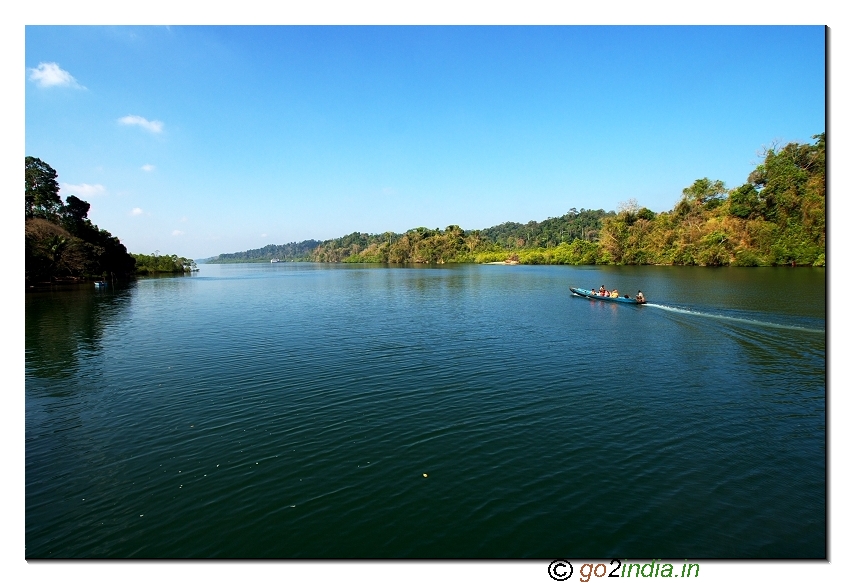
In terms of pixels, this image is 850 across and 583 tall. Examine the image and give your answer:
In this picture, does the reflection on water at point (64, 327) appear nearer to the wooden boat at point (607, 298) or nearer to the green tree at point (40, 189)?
the green tree at point (40, 189)

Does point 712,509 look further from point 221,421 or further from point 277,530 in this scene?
point 221,421

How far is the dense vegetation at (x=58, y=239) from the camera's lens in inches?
2566

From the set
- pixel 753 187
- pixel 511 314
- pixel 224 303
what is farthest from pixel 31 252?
pixel 753 187

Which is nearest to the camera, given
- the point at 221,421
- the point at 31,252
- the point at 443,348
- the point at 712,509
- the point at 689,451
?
the point at 712,509

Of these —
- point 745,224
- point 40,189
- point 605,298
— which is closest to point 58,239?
point 40,189

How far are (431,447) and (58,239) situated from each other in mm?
80507

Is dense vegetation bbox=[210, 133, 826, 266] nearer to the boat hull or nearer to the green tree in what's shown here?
the boat hull

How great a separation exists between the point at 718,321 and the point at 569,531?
29.7m

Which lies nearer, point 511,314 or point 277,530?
point 277,530

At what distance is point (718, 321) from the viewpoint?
32.4 m

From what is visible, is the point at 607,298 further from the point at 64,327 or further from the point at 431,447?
the point at 64,327
